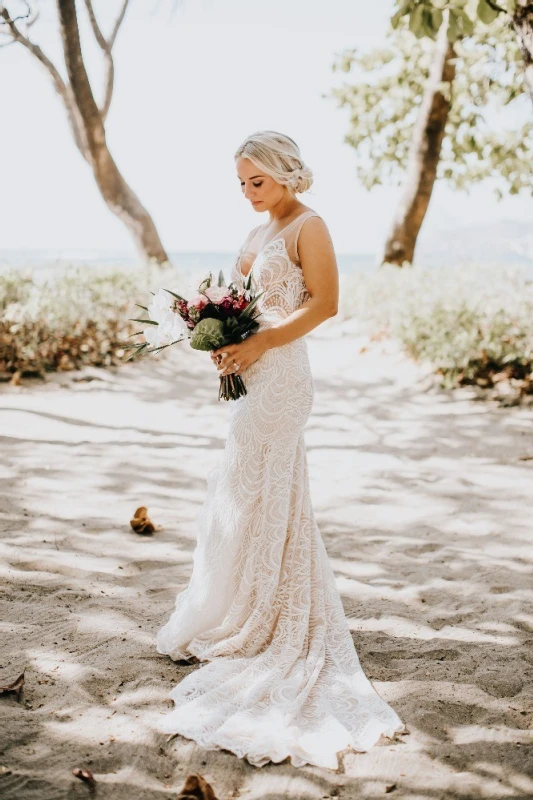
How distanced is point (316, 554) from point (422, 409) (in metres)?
5.62

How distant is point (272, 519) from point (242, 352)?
0.82 meters

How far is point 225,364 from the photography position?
321 cm

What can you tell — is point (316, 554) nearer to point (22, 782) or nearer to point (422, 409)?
point (22, 782)

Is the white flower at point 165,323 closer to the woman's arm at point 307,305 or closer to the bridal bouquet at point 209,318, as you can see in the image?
the bridal bouquet at point 209,318

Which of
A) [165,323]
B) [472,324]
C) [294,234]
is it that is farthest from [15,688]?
[472,324]

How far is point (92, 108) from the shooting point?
42.4 feet

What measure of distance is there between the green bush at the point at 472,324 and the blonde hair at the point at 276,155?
6.00 metres

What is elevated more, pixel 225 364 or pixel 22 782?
pixel 225 364

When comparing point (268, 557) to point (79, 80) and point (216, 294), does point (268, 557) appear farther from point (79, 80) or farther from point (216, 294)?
point (79, 80)

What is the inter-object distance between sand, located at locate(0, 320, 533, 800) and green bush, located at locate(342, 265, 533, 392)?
1.56 ft

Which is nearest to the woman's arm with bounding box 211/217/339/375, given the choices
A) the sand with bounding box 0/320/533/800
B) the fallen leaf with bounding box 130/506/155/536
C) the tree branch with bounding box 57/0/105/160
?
the sand with bounding box 0/320/533/800

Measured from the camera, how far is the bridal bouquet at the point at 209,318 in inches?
122

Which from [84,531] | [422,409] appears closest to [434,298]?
[422,409]

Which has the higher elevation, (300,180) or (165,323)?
(300,180)
